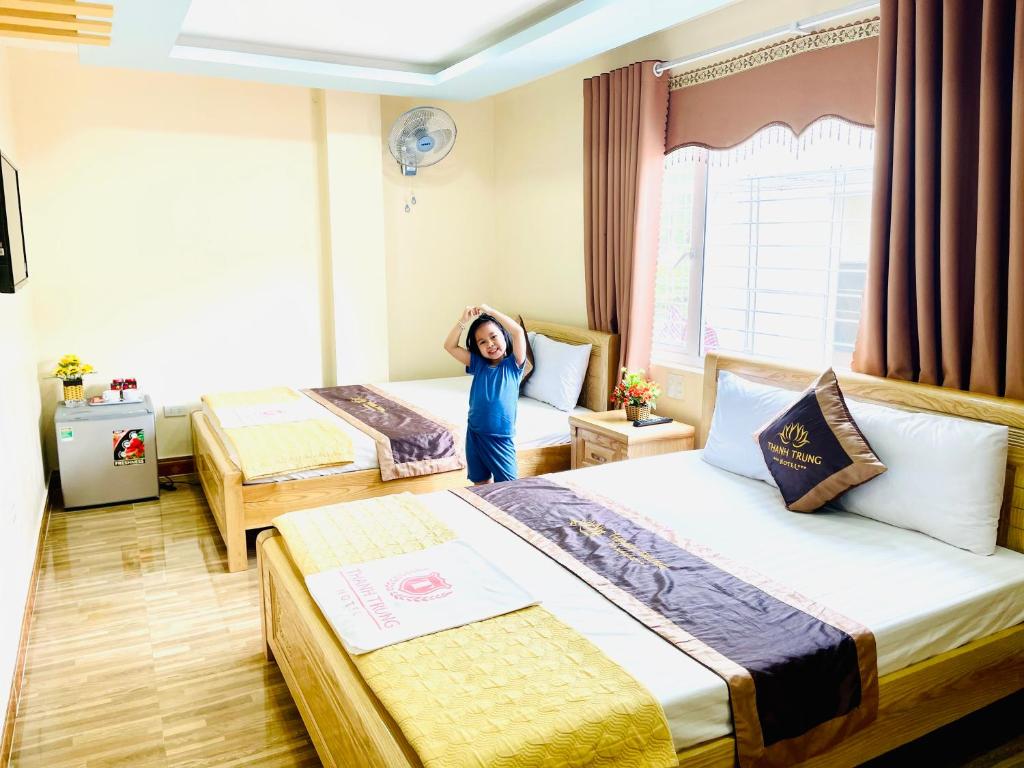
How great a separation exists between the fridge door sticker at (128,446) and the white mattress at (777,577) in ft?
7.58

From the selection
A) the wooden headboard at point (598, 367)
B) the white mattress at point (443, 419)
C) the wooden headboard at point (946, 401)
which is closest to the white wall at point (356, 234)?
the white mattress at point (443, 419)

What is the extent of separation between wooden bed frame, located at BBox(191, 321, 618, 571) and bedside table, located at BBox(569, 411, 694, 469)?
217 millimetres

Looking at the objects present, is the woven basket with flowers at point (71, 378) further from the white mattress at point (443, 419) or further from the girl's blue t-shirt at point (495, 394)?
the girl's blue t-shirt at point (495, 394)

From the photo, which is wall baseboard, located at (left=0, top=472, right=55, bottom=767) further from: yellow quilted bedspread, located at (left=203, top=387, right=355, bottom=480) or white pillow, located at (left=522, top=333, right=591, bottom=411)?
white pillow, located at (left=522, top=333, right=591, bottom=411)

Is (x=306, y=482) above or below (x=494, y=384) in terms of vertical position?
below

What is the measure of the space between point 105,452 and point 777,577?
12.0 feet

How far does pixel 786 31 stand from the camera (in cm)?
319

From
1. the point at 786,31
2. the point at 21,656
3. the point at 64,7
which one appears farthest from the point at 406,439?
the point at 786,31

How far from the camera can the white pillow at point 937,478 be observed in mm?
2432

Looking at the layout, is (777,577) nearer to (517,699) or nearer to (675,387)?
(517,699)

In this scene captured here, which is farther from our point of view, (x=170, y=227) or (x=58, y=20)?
(x=170, y=227)

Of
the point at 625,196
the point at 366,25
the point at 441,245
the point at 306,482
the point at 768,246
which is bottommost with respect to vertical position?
the point at 306,482

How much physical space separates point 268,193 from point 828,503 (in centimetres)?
392

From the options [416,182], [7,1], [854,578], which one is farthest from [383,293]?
[854,578]
